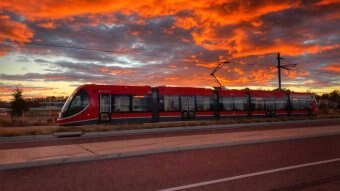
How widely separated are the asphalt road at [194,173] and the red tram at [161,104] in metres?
15.8

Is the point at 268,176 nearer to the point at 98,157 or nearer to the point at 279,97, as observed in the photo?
the point at 98,157

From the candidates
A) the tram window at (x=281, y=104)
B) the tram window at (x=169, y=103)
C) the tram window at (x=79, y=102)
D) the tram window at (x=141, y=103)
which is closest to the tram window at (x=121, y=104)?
the tram window at (x=141, y=103)

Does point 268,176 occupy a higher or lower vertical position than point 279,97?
lower

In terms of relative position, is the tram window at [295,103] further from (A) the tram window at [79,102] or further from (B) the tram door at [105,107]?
(A) the tram window at [79,102]

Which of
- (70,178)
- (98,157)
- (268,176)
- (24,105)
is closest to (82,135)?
(98,157)

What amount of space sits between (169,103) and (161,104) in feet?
2.88

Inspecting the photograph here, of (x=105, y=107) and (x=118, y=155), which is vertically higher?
(x=105, y=107)

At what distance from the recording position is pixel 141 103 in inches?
1136

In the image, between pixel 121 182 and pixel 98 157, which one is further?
pixel 98 157

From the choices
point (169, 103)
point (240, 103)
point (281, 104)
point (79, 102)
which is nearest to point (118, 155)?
point (79, 102)

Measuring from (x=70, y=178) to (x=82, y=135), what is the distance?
12163 mm

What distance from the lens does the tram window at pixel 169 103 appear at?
3019 centimetres

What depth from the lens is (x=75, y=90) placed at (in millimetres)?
26250

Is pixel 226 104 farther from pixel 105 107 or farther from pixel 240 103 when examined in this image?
pixel 105 107
